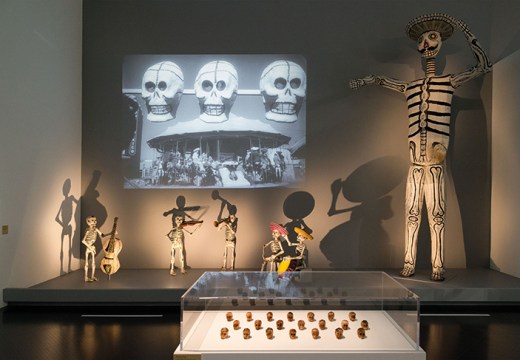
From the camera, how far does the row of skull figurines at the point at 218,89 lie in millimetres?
5105

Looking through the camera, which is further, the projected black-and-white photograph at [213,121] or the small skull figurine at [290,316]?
the projected black-and-white photograph at [213,121]

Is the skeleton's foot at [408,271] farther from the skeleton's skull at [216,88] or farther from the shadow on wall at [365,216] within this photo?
the skeleton's skull at [216,88]

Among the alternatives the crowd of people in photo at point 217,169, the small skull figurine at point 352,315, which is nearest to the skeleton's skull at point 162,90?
the crowd of people in photo at point 217,169

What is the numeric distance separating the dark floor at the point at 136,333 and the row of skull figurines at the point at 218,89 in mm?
2340

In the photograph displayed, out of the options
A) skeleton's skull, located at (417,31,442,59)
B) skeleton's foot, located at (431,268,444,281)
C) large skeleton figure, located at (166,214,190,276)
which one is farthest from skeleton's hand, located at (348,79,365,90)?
large skeleton figure, located at (166,214,190,276)

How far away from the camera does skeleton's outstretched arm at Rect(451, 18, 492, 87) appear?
162 inches

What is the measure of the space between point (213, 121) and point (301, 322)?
2998 millimetres

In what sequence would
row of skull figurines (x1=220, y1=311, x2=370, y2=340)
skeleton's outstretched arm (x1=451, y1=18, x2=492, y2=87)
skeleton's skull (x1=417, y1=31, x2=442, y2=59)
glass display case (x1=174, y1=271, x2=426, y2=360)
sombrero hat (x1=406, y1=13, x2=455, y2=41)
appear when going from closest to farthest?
1. glass display case (x1=174, y1=271, x2=426, y2=360)
2. row of skull figurines (x1=220, y1=311, x2=370, y2=340)
3. skeleton's outstretched arm (x1=451, y1=18, x2=492, y2=87)
4. sombrero hat (x1=406, y1=13, x2=455, y2=41)
5. skeleton's skull (x1=417, y1=31, x2=442, y2=59)

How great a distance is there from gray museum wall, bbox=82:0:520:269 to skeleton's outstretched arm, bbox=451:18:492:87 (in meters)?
0.79

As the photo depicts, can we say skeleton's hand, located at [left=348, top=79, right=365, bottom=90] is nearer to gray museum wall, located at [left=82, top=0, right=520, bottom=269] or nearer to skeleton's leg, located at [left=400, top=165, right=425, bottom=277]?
gray museum wall, located at [left=82, top=0, right=520, bottom=269]

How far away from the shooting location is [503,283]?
13.7 ft

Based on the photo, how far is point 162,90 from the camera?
202 inches

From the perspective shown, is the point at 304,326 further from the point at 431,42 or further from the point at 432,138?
the point at 431,42

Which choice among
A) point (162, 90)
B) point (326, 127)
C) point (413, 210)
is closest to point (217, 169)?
point (162, 90)
